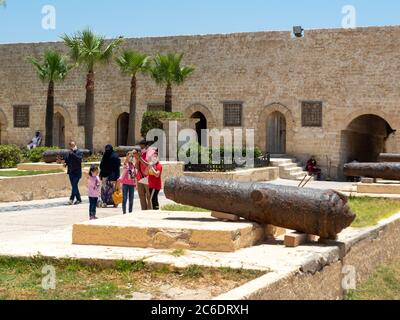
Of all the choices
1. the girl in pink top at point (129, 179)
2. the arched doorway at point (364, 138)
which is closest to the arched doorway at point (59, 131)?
the arched doorway at point (364, 138)

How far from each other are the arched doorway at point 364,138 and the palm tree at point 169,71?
6.62 meters

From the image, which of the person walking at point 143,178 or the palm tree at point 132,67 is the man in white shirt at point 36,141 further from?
the person walking at point 143,178

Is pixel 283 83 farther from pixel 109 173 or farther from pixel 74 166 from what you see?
pixel 109 173

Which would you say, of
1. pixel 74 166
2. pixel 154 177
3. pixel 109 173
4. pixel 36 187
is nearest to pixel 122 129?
pixel 36 187

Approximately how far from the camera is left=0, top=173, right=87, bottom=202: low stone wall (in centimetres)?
1480

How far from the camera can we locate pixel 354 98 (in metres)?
26.4

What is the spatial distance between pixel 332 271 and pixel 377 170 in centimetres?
807

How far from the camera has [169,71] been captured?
26.7m

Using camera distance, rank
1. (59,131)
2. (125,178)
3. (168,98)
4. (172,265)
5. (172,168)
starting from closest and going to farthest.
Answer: (172,265)
(125,178)
(172,168)
(168,98)
(59,131)

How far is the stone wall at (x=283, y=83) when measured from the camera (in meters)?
26.1

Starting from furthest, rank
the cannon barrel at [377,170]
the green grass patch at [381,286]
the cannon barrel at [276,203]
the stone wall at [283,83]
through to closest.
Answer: the stone wall at [283,83], the cannon barrel at [377,170], the green grass patch at [381,286], the cannon barrel at [276,203]
